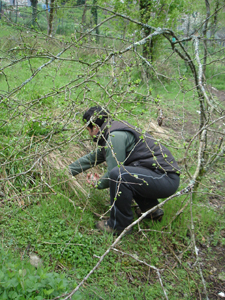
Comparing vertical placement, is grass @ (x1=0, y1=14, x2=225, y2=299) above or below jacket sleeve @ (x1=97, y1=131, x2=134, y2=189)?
below

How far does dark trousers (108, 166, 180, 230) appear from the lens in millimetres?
2957

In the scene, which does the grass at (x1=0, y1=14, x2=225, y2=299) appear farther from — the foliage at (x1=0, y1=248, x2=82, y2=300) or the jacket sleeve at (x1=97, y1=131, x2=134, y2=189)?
the jacket sleeve at (x1=97, y1=131, x2=134, y2=189)

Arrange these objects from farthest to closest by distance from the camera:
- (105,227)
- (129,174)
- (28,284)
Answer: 1. (105,227)
2. (129,174)
3. (28,284)

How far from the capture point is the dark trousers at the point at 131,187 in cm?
296

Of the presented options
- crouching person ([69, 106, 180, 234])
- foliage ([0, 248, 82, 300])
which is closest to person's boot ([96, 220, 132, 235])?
crouching person ([69, 106, 180, 234])

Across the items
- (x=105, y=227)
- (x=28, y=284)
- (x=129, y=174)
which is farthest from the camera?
(x=105, y=227)

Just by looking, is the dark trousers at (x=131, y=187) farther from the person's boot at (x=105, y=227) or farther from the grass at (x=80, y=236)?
the grass at (x=80, y=236)

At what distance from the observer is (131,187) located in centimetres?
300

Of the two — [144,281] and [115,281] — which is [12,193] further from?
[144,281]

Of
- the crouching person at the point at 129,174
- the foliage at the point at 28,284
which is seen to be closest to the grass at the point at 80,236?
the foliage at the point at 28,284

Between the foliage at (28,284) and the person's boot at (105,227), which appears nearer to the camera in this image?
the foliage at (28,284)

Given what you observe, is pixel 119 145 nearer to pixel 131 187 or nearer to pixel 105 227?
pixel 131 187

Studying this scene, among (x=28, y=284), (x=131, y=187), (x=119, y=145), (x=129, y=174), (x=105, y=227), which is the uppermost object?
(x=119, y=145)

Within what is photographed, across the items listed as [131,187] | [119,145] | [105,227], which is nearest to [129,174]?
[131,187]
